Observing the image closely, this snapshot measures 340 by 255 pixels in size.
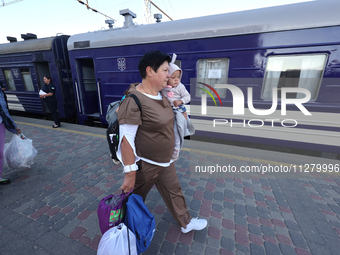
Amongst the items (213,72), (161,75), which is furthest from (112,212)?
(213,72)

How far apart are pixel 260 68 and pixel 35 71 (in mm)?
7599

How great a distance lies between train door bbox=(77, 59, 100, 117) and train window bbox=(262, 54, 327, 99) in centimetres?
541

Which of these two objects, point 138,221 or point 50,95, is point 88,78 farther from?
point 138,221

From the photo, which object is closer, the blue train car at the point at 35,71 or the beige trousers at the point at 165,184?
the beige trousers at the point at 165,184

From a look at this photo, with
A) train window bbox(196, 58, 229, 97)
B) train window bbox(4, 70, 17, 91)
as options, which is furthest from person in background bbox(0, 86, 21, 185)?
train window bbox(4, 70, 17, 91)

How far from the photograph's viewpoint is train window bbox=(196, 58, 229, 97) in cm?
394

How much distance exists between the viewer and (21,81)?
23.1 feet

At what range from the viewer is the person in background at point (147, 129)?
1354mm

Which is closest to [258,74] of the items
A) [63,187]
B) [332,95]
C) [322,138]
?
[332,95]

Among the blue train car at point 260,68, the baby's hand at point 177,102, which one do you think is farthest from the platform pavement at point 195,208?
the baby's hand at point 177,102

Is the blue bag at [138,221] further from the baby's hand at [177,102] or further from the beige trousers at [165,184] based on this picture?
the baby's hand at [177,102]

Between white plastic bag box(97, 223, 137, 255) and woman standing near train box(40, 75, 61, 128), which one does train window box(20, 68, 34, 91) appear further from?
white plastic bag box(97, 223, 137, 255)

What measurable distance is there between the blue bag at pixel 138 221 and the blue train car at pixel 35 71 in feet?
20.8

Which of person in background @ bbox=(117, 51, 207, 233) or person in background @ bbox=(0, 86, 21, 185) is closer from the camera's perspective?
person in background @ bbox=(117, 51, 207, 233)
